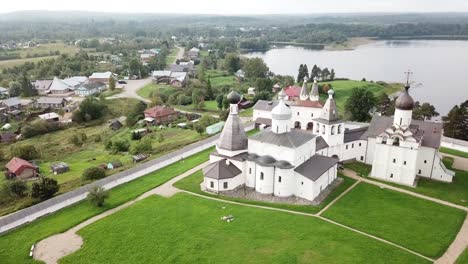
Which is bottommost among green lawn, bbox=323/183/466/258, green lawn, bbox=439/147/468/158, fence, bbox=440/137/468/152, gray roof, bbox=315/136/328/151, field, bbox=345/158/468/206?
green lawn, bbox=323/183/466/258

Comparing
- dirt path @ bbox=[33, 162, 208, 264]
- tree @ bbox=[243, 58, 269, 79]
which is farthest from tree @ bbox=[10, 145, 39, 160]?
tree @ bbox=[243, 58, 269, 79]

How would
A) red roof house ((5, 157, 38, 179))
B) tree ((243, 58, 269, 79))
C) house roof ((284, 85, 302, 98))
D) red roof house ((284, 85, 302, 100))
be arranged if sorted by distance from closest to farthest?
red roof house ((5, 157, 38, 179)) → red roof house ((284, 85, 302, 100)) → house roof ((284, 85, 302, 98)) → tree ((243, 58, 269, 79))

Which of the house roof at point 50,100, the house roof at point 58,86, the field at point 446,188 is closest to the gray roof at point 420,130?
the field at point 446,188

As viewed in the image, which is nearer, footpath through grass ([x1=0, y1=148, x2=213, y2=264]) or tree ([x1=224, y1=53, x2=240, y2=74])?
footpath through grass ([x1=0, y1=148, x2=213, y2=264])

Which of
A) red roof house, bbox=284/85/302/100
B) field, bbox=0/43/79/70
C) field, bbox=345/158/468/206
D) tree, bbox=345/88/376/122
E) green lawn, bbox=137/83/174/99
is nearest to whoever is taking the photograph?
field, bbox=345/158/468/206

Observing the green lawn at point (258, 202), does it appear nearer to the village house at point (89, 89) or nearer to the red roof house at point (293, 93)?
the red roof house at point (293, 93)

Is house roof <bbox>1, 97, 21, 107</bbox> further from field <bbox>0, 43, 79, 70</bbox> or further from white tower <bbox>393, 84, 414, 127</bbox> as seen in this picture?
white tower <bbox>393, 84, 414, 127</bbox>

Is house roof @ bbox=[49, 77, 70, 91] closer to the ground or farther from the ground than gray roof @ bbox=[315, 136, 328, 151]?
closer to the ground
